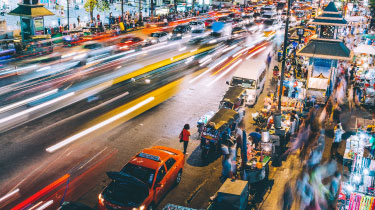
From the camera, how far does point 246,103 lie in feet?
70.7

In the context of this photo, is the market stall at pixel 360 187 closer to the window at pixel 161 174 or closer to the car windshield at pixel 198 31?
the window at pixel 161 174

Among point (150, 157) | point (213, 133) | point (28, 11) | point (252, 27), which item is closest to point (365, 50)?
point (213, 133)

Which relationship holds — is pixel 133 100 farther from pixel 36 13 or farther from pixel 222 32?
pixel 222 32

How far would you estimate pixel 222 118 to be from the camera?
16250 mm

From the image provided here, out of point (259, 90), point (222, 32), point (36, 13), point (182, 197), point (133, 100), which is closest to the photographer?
point (182, 197)

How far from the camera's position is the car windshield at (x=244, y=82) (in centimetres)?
2181

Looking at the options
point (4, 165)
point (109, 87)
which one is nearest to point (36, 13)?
point (109, 87)

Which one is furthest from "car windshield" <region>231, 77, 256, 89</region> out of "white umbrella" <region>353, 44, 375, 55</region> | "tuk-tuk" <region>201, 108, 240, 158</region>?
"white umbrella" <region>353, 44, 375, 55</region>

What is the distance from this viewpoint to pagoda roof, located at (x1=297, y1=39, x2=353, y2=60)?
19708 mm

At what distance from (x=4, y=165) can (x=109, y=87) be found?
437 inches

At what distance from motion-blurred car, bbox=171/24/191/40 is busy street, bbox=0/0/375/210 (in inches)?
330

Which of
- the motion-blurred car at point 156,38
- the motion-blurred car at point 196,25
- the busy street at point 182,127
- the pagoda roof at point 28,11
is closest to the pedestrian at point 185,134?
the busy street at point 182,127

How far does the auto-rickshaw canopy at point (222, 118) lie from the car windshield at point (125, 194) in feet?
18.3

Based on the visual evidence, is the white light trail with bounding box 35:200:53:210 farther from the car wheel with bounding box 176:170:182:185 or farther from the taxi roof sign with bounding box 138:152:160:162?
the car wheel with bounding box 176:170:182:185
